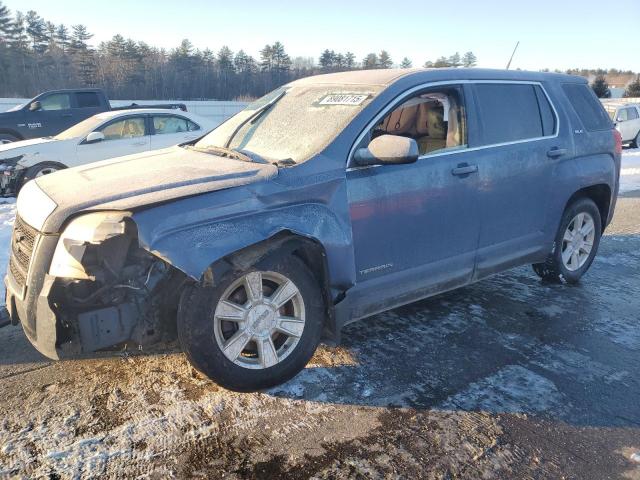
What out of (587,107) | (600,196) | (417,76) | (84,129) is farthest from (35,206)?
(84,129)

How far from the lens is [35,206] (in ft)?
9.62

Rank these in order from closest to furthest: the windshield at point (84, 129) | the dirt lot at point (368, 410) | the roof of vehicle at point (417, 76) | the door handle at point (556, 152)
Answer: the dirt lot at point (368, 410) < the roof of vehicle at point (417, 76) < the door handle at point (556, 152) < the windshield at point (84, 129)

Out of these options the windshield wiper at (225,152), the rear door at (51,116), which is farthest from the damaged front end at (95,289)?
the rear door at (51,116)

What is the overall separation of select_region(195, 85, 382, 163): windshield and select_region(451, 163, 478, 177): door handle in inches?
31.2

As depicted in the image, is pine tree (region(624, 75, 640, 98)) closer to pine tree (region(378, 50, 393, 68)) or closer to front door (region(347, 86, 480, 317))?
pine tree (region(378, 50, 393, 68))

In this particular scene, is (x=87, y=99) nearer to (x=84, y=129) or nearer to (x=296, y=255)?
(x=84, y=129)

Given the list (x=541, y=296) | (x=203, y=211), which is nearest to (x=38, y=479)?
(x=203, y=211)

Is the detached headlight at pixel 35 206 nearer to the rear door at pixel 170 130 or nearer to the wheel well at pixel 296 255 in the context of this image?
the wheel well at pixel 296 255

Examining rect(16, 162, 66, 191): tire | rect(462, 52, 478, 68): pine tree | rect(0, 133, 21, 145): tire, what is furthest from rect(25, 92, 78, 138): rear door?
rect(462, 52, 478, 68): pine tree

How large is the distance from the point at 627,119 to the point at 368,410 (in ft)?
65.6

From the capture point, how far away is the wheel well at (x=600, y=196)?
191 inches

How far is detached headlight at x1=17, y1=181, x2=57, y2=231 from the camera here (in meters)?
2.75

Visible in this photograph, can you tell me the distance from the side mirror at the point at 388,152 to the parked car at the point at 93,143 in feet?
21.8

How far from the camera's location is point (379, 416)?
2.76 meters
